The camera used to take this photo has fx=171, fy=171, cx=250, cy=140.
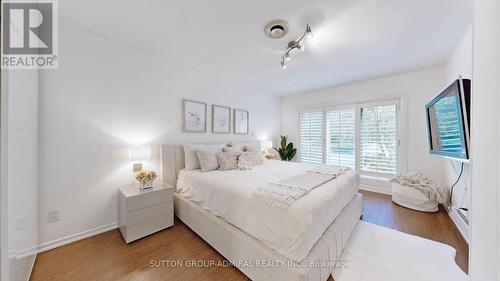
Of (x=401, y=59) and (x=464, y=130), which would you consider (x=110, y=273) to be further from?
(x=401, y=59)

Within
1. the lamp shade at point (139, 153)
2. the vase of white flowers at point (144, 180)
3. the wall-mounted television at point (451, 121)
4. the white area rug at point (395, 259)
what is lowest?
the white area rug at point (395, 259)

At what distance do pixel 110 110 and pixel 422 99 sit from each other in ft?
17.1

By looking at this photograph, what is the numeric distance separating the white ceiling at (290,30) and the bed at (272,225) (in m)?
1.79

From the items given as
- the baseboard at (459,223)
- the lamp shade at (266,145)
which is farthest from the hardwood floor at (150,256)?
the lamp shade at (266,145)

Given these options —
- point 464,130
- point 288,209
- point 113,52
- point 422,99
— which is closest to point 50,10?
point 113,52

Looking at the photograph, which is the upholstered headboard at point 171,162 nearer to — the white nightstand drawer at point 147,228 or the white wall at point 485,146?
the white nightstand drawer at point 147,228

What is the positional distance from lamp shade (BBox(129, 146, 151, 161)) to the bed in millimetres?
723

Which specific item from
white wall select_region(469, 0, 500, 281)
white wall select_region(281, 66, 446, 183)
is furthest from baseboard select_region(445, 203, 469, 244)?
white wall select_region(469, 0, 500, 281)

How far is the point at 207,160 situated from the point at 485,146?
8.39ft

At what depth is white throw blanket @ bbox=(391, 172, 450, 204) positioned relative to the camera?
2682 mm

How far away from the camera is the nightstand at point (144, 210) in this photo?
1939mm

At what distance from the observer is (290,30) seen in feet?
6.66

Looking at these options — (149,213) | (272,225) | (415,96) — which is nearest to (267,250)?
(272,225)

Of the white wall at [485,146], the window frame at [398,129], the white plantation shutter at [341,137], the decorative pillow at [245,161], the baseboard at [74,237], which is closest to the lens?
the white wall at [485,146]
